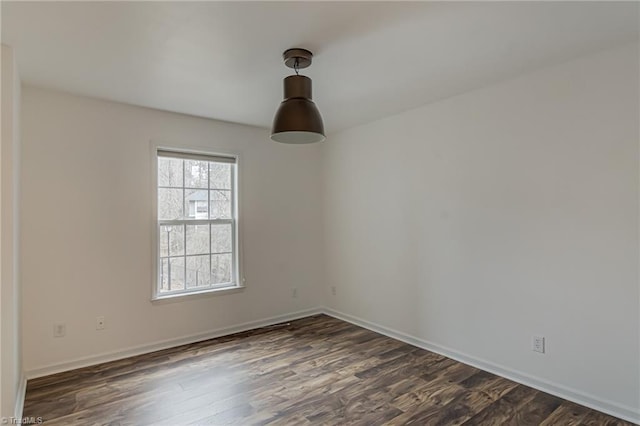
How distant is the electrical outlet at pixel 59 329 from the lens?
3003 mm

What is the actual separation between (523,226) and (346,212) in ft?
7.00

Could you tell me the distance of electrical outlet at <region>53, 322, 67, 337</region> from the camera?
9.85ft

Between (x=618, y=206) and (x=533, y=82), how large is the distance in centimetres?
111

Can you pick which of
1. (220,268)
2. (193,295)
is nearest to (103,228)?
(193,295)

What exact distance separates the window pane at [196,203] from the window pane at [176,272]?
1.63 ft

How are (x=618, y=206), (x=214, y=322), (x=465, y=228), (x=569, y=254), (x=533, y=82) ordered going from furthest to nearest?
(x=214, y=322), (x=465, y=228), (x=533, y=82), (x=569, y=254), (x=618, y=206)

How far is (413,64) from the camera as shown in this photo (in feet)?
8.46

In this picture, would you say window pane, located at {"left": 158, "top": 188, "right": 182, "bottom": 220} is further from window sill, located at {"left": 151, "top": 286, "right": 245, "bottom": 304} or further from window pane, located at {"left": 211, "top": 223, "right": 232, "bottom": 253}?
window sill, located at {"left": 151, "top": 286, "right": 245, "bottom": 304}

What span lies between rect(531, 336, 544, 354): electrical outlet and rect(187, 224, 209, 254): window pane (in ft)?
10.7

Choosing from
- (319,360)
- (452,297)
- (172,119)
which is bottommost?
(319,360)

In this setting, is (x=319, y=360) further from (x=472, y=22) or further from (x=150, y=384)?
(x=472, y=22)

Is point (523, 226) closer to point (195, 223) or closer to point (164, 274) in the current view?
point (195, 223)

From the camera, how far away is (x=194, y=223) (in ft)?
12.6

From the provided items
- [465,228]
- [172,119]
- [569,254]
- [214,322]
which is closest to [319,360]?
[214,322]
